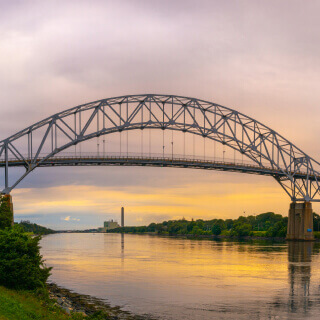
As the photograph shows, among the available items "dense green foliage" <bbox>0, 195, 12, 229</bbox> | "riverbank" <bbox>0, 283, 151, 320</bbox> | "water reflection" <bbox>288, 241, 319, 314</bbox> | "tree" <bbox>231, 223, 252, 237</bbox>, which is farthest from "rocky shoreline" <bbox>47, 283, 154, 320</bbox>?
"tree" <bbox>231, 223, 252, 237</bbox>

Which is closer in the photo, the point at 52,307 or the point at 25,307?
the point at 25,307

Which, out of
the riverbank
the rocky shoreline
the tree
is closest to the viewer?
the riverbank

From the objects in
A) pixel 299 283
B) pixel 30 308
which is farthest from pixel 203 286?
pixel 30 308

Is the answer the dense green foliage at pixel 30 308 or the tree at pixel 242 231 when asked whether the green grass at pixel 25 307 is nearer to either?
the dense green foliage at pixel 30 308

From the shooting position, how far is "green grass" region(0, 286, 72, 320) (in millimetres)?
23266

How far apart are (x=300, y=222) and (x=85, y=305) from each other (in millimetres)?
93051

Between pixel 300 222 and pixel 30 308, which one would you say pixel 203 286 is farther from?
pixel 300 222

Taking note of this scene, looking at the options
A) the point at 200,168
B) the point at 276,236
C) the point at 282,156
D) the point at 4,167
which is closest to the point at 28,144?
the point at 4,167

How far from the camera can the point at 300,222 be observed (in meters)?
118

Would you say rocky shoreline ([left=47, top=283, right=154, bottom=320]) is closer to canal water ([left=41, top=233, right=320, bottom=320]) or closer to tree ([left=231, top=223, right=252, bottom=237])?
canal water ([left=41, top=233, right=320, bottom=320])

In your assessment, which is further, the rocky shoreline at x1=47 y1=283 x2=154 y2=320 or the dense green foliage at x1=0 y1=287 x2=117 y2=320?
the rocky shoreline at x1=47 y1=283 x2=154 y2=320

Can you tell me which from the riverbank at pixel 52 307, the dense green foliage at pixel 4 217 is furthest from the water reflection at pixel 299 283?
the dense green foliage at pixel 4 217

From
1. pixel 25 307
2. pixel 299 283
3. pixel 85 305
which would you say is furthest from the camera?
pixel 299 283

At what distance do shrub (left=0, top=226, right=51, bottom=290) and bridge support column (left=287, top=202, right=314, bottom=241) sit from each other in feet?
306
